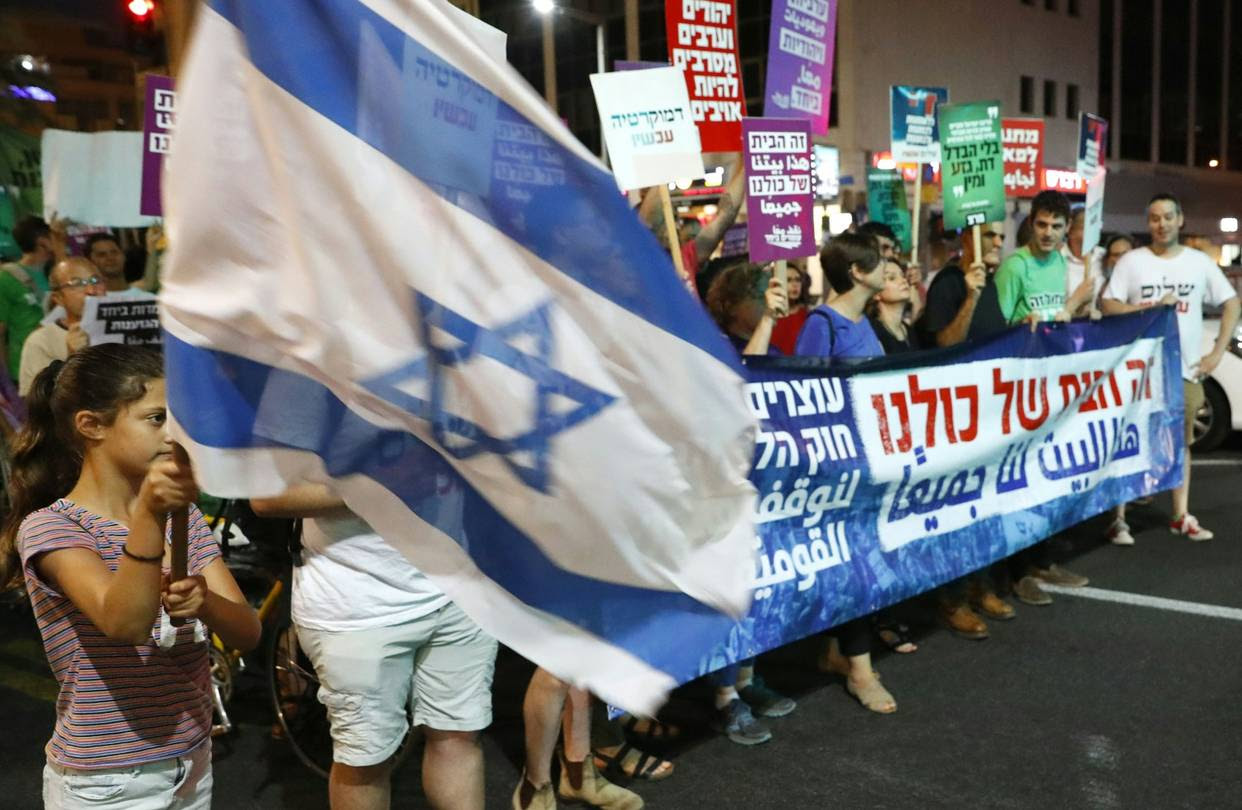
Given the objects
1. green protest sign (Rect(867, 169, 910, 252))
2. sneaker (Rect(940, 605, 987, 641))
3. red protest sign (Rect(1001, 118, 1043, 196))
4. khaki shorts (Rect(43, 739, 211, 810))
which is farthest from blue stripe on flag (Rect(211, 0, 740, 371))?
red protest sign (Rect(1001, 118, 1043, 196))

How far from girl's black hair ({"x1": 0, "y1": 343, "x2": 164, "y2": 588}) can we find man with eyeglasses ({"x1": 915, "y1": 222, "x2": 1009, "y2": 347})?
4.71m

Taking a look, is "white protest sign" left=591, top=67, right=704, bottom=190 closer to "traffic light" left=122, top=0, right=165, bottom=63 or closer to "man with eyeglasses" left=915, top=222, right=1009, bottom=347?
"man with eyeglasses" left=915, top=222, right=1009, bottom=347

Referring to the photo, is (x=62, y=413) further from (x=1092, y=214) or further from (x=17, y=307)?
(x=1092, y=214)

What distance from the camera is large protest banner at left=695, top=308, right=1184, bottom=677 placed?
4605 millimetres

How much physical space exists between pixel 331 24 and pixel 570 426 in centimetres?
77

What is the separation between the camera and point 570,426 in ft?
6.52

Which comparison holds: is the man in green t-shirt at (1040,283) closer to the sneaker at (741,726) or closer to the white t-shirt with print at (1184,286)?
the white t-shirt with print at (1184,286)

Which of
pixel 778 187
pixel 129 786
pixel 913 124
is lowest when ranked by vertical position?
pixel 129 786

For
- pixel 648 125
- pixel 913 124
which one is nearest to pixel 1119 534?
pixel 913 124

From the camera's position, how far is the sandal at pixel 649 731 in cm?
480

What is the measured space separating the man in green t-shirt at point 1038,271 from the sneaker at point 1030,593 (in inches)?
59.4

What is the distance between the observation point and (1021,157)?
1266cm

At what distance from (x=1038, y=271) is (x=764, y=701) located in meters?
3.33

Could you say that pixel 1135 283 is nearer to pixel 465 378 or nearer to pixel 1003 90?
pixel 465 378
